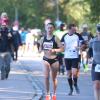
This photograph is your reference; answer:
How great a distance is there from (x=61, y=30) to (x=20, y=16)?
68078 millimetres

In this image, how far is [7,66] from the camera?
23.9m

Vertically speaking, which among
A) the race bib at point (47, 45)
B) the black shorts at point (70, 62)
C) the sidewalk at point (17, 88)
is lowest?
the sidewalk at point (17, 88)

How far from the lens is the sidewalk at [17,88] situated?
17.9 metres

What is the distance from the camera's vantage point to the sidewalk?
58.6ft

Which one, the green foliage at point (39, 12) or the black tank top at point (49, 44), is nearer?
A: the black tank top at point (49, 44)

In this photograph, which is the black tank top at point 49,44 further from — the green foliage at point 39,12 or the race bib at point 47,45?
the green foliage at point 39,12

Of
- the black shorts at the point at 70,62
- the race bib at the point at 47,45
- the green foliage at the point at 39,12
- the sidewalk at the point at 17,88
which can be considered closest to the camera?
the race bib at the point at 47,45

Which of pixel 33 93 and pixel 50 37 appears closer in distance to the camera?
pixel 50 37

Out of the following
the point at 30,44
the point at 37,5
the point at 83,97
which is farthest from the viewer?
the point at 37,5

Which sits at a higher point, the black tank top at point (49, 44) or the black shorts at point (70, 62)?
the black tank top at point (49, 44)

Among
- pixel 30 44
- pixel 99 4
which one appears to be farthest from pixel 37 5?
pixel 99 4

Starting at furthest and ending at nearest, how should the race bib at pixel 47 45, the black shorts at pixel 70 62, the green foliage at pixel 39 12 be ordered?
1. the green foliage at pixel 39 12
2. the black shorts at pixel 70 62
3. the race bib at pixel 47 45

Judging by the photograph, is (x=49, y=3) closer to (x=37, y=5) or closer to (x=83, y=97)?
(x=37, y=5)

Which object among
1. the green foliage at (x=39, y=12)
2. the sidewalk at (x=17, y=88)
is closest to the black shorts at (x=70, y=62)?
the sidewalk at (x=17, y=88)
